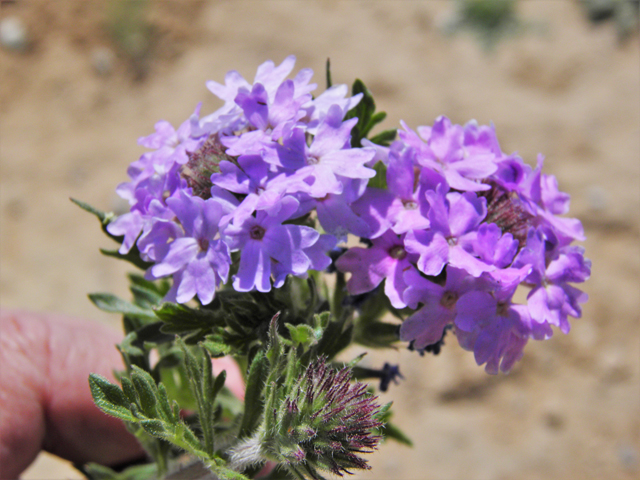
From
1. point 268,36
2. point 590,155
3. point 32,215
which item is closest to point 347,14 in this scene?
point 268,36

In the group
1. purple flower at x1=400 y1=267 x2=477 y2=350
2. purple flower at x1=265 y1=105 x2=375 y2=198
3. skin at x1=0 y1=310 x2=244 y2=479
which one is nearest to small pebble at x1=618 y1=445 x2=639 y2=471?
skin at x1=0 y1=310 x2=244 y2=479

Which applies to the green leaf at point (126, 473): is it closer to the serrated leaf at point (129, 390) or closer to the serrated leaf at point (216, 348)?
the serrated leaf at point (129, 390)

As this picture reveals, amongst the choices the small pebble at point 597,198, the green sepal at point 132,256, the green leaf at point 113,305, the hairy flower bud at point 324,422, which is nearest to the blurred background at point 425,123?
the small pebble at point 597,198

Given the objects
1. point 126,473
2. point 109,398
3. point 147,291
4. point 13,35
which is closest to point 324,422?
point 109,398

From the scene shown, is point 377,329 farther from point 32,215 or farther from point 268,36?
point 268,36

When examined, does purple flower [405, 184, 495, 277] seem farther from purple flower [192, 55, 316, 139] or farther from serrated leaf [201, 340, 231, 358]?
serrated leaf [201, 340, 231, 358]

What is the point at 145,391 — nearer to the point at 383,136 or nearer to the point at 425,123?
the point at 383,136
